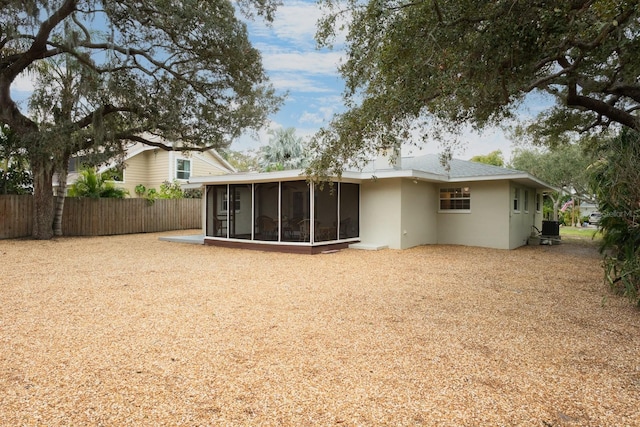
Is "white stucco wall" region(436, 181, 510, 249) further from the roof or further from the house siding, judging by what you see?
the house siding

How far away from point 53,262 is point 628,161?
1109 cm

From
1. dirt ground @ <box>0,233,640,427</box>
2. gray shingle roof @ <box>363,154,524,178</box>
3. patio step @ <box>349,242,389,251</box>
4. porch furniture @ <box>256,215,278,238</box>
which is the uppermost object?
gray shingle roof @ <box>363,154,524,178</box>

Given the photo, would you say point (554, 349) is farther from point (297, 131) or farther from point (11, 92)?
Result: point (297, 131)

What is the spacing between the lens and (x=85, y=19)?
11352 mm

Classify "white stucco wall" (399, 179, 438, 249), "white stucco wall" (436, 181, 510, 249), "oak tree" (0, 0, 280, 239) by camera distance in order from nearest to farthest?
1. "oak tree" (0, 0, 280, 239)
2. "white stucco wall" (399, 179, 438, 249)
3. "white stucco wall" (436, 181, 510, 249)

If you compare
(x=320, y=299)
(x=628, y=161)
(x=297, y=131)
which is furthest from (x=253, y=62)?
(x=297, y=131)

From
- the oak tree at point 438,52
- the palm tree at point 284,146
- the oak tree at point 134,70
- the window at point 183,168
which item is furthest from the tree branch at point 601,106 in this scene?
the palm tree at point 284,146

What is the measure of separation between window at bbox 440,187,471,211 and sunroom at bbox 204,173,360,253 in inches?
136

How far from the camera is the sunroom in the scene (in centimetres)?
1143

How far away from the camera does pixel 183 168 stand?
2322 centimetres

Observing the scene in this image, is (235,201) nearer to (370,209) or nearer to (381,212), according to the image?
(370,209)

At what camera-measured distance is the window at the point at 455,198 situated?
1359 centimetres

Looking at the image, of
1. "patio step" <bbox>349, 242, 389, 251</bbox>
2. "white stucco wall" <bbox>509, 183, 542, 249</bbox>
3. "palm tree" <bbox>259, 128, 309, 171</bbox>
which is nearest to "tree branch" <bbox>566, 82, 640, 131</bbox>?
"white stucco wall" <bbox>509, 183, 542, 249</bbox>

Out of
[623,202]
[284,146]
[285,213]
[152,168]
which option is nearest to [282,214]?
[285,213]
